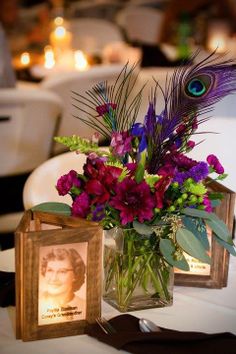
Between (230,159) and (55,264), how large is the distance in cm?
98

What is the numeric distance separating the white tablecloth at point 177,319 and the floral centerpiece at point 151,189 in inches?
1.8

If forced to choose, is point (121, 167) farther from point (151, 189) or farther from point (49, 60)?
point (49, 60)

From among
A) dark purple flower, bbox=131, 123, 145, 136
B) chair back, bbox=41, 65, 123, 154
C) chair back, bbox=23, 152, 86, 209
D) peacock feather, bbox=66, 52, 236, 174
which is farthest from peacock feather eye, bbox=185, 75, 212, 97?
chair back, bbox=41, 65, 123, 154

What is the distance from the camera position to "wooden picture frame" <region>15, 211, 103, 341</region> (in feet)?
3.65

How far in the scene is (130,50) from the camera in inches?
186

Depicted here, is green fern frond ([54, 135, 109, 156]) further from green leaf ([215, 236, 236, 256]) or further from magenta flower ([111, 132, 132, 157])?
green leaf ([215, 236, 236, 256])

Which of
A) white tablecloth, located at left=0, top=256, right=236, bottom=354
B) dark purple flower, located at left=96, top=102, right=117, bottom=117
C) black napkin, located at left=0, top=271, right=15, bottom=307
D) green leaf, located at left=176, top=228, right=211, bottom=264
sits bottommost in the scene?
white tablecloth, located at left=0, top=256, right=236, bottom=354

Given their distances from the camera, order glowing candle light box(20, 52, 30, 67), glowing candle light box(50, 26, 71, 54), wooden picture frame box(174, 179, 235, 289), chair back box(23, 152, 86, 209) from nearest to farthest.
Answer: wooden picture frame box(174, 179, 235, 289), chair back box(23, 152, 86, 209), glowing candle light box(20, 52, 30, 67), glowing candle light box(50, 26, 71, 54)

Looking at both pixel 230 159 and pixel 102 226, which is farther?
pixel 230 159

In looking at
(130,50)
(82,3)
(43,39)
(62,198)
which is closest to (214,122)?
(62,198)

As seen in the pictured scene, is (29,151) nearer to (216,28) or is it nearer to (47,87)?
(47,87)

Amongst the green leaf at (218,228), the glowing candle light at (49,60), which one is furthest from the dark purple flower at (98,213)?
the glowing candle light at (49,60)

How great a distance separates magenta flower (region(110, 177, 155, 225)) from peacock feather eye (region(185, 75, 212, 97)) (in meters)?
0.20

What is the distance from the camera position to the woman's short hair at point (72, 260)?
1.13 meters
